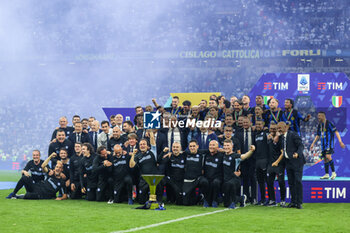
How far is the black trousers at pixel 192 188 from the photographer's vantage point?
10.1 metres

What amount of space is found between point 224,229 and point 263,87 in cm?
814

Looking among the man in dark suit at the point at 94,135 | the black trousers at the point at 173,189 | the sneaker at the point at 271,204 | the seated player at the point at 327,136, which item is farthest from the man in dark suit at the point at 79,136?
the seated player at the point at 327,136

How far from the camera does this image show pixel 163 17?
3697 centimetres

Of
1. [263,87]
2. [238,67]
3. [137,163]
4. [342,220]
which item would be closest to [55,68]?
[238,67]

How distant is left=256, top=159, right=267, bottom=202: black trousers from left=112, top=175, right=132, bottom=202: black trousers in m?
2.64

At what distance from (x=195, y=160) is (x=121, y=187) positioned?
5.63 ft

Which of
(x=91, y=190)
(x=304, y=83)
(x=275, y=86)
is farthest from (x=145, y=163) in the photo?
(x=304, y=83)

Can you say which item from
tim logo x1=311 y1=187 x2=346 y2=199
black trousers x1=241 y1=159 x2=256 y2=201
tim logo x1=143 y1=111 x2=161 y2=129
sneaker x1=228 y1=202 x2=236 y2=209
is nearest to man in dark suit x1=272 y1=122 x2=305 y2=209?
black trousers x1=241 y1=159 x2=256 y2=201

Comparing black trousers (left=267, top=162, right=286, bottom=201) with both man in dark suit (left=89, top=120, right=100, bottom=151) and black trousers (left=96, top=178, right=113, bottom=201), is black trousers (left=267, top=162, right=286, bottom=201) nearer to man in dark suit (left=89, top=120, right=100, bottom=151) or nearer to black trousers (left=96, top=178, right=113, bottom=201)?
black trousers (left=96, top=178, right=113, bottom=201)

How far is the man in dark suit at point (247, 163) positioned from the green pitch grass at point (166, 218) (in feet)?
2.44

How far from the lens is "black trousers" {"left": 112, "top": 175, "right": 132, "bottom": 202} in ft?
35.0

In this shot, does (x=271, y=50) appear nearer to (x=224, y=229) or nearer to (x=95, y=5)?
(x=95, y=5)

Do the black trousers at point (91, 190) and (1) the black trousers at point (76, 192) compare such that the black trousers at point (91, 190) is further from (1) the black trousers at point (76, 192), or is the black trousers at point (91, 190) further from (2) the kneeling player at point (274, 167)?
(2) the kneeling player at point (274, 167)

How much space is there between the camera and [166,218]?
319 inches
